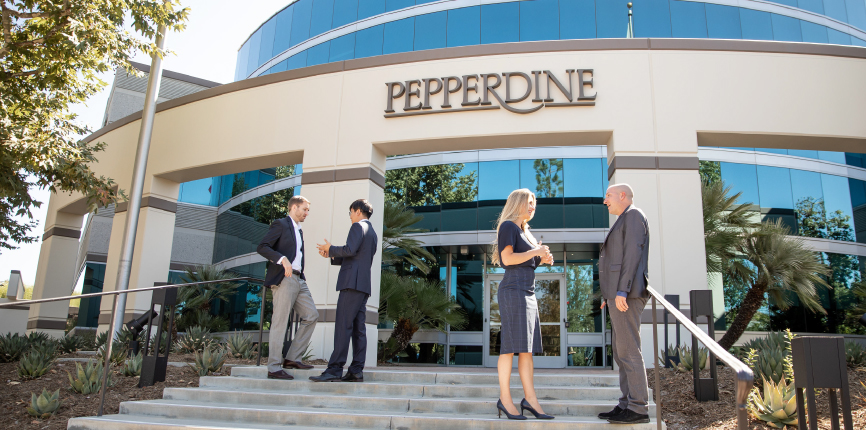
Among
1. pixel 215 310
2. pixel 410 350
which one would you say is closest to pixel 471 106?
pixel 410 350

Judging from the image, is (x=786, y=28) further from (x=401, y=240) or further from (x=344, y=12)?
(x=344, y=12)

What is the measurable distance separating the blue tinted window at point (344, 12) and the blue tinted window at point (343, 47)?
0.71m

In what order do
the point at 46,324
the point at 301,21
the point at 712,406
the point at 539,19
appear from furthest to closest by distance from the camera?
the point at 301,21
the point at 539,19
the point at 46,324
the point at 712,406

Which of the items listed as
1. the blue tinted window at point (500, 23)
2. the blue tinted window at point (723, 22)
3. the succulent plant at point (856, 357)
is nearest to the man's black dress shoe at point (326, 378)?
the succulent plant at point (856, 357)

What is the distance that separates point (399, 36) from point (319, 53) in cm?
400

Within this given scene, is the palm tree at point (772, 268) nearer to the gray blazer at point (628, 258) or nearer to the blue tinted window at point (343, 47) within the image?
the gray blazer at point (628, 258)

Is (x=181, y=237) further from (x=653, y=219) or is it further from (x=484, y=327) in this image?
(x=653, y=219)

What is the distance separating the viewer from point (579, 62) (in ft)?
30.6

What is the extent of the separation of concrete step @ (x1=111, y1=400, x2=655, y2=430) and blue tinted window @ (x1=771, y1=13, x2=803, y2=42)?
68.1 ft

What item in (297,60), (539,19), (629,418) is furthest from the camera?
(297,60)

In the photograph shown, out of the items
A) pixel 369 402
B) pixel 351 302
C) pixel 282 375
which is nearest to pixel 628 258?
pixel 369 402

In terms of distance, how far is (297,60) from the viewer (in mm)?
24547

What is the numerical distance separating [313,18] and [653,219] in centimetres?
1982

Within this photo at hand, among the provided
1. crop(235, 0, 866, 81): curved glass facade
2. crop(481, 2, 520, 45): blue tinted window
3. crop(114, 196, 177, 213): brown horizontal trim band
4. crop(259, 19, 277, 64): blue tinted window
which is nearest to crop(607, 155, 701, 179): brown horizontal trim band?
crop(114, 196, 177, 213): brown horizontal trim band
